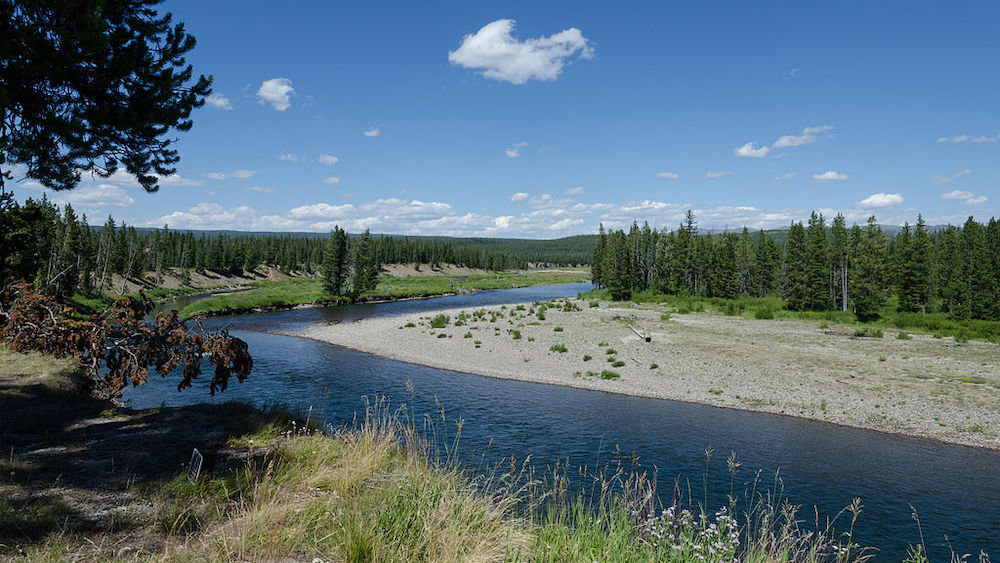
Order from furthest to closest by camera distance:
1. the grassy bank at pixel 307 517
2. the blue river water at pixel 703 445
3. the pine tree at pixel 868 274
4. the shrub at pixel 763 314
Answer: the shrub at pixel 763 314, the pine tree at pixel 868 274, the blue river water at pixel 703 445, the grassy bank at pixel 307 517

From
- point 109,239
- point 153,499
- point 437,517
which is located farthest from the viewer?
point 109,239

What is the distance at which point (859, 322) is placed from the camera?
4828 cm

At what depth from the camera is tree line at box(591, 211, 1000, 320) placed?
164 feet

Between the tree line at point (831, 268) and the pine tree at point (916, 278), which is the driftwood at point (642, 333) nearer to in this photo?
the tree line at point (831, 268)

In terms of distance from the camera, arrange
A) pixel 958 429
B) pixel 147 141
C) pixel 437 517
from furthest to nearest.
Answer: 1. pixel 958 429
2. pixel 147 141
3. pixel 437 517

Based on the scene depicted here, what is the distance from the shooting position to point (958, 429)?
57.5 ft

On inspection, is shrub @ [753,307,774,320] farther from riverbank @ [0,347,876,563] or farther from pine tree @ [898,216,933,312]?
riverbank @ [0,347,876,563]

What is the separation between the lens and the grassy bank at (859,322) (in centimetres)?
3962

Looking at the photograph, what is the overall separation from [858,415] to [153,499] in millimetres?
23547

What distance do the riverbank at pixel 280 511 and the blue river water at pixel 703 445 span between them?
450cm

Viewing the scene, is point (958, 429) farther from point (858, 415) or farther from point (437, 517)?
point (437, 517)

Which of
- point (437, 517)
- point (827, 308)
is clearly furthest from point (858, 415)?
point (827, 308)

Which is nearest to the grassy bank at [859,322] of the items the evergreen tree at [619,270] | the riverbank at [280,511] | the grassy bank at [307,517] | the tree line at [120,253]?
the evergreen tree at [619,270]

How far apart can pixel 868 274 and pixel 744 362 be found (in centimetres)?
3331
